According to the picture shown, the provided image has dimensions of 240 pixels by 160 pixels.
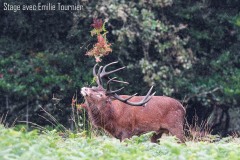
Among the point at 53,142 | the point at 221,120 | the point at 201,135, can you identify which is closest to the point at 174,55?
the point at 221,120

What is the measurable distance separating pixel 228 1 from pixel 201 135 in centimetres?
755

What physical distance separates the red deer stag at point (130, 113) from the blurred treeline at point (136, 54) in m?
5.89

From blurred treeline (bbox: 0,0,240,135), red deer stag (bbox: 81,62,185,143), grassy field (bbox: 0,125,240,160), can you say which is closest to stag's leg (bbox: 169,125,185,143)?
red deer stag (bbox: 81,62,185,143)

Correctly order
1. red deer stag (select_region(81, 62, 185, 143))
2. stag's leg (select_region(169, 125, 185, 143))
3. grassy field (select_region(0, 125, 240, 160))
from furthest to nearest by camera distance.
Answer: stag's leg (select_region(169, 125, 185, 143)), red deer stag (select_region(81, 62, 185, 143)), grassy field (select_region(0, 125, 240, 160))

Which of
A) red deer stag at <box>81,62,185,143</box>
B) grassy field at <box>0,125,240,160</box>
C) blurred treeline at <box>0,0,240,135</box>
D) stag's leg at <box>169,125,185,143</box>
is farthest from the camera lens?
blurred treeline at <box>0,0,240,135</box>

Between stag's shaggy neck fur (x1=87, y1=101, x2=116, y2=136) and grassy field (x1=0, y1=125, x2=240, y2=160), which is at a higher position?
grassy field (x1=0, y1=125, x2=240, y2=160)

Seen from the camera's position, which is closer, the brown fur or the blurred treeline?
the brown fur

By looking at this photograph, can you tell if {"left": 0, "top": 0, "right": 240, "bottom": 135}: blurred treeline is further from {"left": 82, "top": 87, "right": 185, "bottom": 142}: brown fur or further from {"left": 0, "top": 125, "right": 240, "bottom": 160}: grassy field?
{"left": 0, "top": 125, "right": 240, "bottom": 160}: grassy field

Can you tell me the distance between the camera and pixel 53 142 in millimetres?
9414

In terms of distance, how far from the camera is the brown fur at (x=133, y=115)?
13.2m

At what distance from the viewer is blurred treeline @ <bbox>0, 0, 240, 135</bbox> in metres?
19.9

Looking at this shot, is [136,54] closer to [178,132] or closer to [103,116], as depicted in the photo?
[178,132]

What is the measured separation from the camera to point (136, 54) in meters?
20.6

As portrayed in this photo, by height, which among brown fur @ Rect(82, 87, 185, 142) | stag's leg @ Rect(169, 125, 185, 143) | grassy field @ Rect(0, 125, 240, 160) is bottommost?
stag's leg @ Rect(169, 125, 185, 143)
